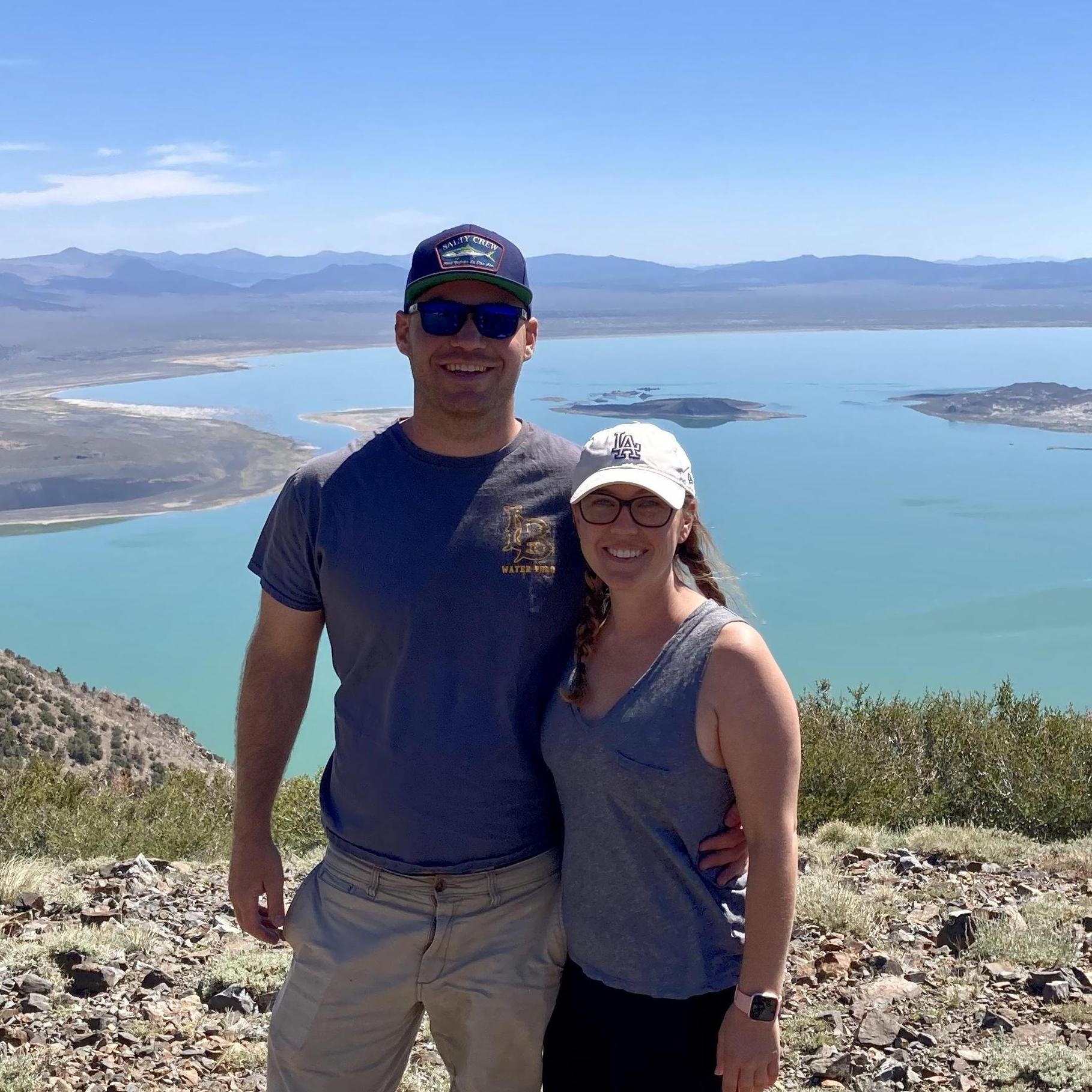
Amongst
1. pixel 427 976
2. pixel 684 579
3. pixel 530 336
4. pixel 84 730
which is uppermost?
pixel 530 336

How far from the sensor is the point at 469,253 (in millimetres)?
2348

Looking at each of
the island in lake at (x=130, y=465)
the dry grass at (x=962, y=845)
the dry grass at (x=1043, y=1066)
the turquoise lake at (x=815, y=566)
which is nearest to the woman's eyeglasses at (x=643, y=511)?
the dry grass at (x=1043, y=1066)

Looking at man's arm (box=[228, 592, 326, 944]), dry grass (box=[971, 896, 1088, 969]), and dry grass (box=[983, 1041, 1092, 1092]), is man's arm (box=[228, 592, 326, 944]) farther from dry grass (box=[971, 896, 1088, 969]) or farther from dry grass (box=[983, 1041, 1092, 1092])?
dry grass (box=[971, 896, 1088, 969])

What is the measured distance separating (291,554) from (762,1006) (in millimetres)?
1255

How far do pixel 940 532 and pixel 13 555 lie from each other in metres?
59.4

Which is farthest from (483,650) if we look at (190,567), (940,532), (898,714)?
(940,532)

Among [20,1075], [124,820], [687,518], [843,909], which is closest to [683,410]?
[124,820]

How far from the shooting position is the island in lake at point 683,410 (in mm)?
101500

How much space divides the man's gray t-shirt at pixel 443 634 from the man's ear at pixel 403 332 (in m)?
0.23

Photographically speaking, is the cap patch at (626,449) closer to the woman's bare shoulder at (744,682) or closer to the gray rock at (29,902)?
the woman's bare shoulder at (744,682)

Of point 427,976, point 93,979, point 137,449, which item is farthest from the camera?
point 137,449

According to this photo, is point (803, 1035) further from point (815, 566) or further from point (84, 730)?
point (815, 566)

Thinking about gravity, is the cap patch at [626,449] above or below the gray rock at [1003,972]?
above

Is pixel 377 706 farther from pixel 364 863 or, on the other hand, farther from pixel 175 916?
pixel 175 916
